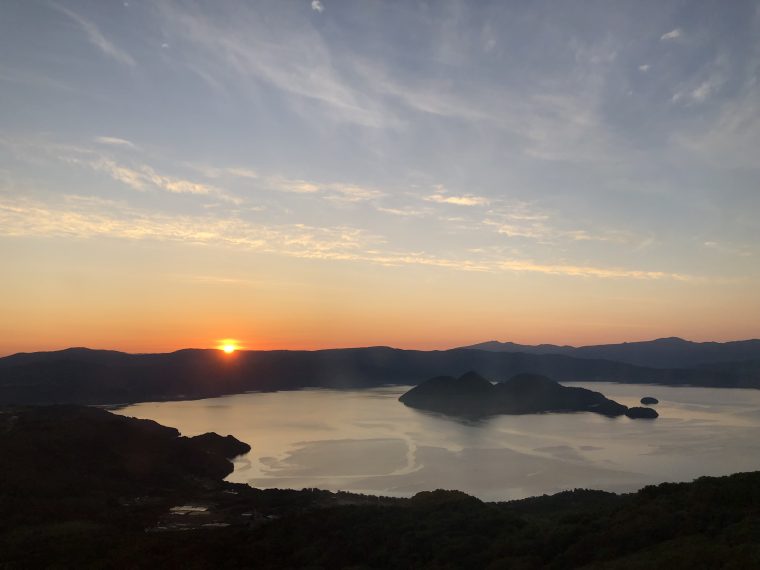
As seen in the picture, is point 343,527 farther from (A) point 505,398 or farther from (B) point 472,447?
(A) point 505,398

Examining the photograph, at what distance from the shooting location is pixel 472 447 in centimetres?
9856

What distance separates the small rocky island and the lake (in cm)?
1068

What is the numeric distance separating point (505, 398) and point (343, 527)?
14146cm

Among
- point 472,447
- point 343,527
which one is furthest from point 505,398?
point 343,527

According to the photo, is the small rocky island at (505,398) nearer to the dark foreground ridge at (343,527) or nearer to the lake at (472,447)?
the lake at (472,447)

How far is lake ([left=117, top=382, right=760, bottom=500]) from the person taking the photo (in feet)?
232

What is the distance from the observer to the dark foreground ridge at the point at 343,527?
21.4 meters

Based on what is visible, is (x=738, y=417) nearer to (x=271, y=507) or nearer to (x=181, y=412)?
(x=271, y=507)

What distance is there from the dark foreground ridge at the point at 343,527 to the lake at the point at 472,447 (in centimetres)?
2070

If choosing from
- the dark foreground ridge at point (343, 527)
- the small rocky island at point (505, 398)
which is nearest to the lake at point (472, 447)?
the small rocky island at point (505, 398)

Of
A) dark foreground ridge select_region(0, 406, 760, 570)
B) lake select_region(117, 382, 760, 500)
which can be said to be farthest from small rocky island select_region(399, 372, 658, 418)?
dark foreground ridge select_region(0, 406, 760, 570)

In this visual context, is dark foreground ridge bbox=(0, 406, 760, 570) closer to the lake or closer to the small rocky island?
the lake

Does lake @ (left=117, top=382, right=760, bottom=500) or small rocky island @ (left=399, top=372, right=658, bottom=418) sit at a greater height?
small rocky island @ (left=399, top=372, right=658, bottom=418)

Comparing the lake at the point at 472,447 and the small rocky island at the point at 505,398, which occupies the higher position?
the small rocky island at the point at 505,398
